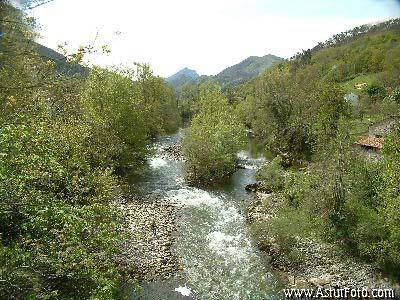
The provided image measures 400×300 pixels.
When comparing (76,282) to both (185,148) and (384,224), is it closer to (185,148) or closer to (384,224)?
(384,224)

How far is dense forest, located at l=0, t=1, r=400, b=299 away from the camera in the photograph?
9.59 m

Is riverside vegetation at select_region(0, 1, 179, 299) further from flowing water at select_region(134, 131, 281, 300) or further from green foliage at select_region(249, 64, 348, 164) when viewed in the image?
green foliage at select_region(249, 64, 348, 164)

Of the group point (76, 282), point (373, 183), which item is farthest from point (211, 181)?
point (76, 282)

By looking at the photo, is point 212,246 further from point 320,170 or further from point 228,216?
point 320,170

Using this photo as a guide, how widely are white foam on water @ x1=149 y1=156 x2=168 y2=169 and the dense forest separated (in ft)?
8.15

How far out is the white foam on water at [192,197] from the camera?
94.8 ft

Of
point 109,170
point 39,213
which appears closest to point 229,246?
point 109,170

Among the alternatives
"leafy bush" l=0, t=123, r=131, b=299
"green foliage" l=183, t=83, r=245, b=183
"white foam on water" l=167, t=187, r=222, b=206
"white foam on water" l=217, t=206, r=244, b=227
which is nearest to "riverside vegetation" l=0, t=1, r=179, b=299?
"leafy bush" l=0, t=123, r=131, b=299

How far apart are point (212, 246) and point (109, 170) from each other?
31.1 ft

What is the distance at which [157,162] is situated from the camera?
139 ft

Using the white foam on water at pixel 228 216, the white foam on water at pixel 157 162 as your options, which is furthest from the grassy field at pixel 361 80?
the white foam on water at pixel 228 216

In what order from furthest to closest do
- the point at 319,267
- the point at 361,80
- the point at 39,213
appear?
the point at 361,80
the point at 319,267
the point at 39,213

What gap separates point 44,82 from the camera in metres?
8.91

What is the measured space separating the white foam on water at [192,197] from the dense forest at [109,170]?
234cm
